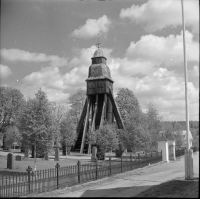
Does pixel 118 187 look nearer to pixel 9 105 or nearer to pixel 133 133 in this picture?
pixel 133 133

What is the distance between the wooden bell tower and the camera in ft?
75.7

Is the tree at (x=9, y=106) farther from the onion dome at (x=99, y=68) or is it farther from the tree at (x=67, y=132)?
the onion dome at (x=99, y=68)

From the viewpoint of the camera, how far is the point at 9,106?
28750mm

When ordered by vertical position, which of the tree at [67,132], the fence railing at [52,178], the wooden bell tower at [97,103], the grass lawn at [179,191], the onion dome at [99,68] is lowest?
the fence railing at [52,178]

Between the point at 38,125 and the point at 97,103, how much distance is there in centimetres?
1364

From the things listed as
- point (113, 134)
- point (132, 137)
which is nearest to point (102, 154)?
point (113, 134)

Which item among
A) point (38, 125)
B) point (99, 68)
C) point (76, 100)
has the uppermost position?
point (99, 68)

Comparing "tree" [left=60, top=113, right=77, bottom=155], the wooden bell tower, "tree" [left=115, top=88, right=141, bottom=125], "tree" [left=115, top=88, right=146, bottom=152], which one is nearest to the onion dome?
the wooden bell tower

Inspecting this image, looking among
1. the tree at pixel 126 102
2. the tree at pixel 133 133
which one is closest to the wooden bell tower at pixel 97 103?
the tree at pixel 126 102

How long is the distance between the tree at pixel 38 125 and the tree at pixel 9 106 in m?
14.5

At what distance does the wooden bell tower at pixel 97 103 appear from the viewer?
23067 mm

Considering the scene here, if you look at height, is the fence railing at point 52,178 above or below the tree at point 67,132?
below

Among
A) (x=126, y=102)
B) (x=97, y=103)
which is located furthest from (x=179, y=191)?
(x=97, y=103)

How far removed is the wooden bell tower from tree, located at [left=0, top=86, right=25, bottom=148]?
6.41 m
